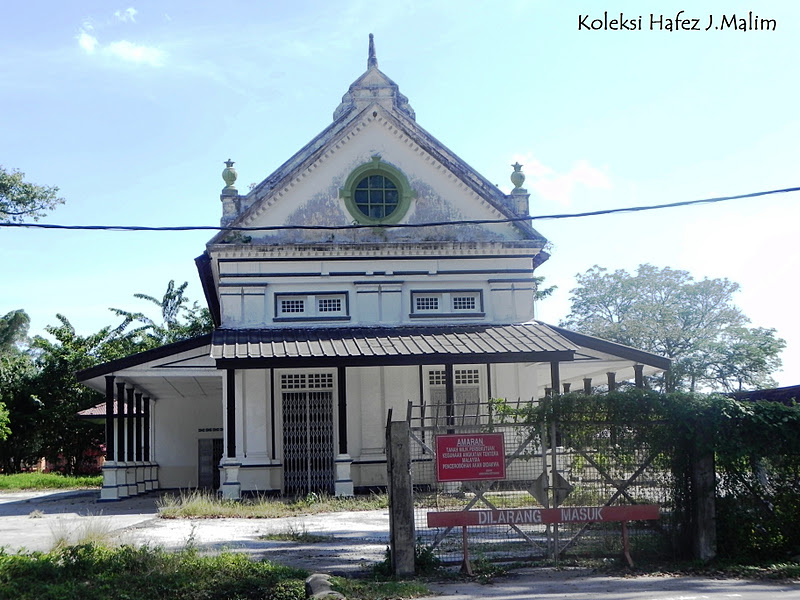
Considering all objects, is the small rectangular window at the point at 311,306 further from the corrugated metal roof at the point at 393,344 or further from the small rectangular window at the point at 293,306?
the corrugated metal roof at the point at 393,344

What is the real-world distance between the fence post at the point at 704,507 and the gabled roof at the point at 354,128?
515 inches

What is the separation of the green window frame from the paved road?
924cm

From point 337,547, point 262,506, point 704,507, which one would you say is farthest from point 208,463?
point 704,507

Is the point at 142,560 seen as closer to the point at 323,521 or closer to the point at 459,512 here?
the point at 459,512

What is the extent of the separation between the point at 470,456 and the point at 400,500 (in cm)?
105

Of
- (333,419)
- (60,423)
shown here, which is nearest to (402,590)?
(333,419)

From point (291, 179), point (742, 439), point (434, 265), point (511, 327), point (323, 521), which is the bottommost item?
point (323, 521)

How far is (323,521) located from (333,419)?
22.9 ft

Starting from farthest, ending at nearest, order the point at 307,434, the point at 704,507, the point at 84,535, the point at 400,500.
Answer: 1. the point at 307,434
2. the point at 84,535
3. the point at 704,507
4. the point at 400,500

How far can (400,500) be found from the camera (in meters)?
10.9

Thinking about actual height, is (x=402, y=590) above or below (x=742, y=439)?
below

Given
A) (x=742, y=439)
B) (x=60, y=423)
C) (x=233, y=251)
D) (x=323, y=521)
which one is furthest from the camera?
(x=60, y=423)

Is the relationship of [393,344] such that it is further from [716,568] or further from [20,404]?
[20,404]

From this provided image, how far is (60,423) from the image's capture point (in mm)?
45781
